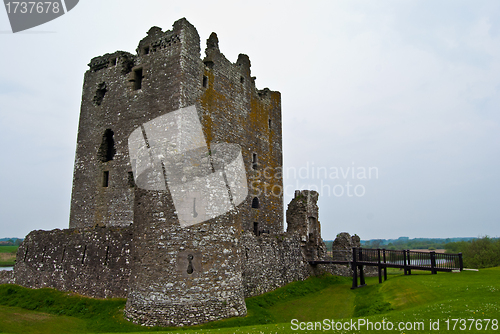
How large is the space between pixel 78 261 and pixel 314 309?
407 inches

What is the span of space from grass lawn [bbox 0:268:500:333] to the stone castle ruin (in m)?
0.61

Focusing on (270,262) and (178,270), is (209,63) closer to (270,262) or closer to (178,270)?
(178,270)

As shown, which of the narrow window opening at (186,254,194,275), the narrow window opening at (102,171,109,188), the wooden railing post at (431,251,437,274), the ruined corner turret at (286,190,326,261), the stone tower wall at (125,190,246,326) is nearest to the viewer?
the stone tower wall at (125,190,246,326)

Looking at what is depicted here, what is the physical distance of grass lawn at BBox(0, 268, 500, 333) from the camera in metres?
9.15

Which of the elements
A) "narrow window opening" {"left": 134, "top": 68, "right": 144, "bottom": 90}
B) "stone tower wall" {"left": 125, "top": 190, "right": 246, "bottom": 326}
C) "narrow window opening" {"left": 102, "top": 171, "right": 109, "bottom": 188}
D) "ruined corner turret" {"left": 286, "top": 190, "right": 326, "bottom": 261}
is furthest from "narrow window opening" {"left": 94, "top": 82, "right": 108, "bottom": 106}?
"ruined corner turret" {"left": 286, "top": 190, "right": 326, "bottom": 261}

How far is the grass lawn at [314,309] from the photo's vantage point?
915 centimetres

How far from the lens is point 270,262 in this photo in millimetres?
17656

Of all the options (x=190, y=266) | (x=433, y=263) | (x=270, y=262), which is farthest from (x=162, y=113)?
Answer: (x=433, y=263)

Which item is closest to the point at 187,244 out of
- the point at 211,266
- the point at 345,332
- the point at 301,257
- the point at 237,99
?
the point at 211,266

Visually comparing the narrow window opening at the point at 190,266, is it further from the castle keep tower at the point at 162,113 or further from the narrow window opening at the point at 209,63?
the narrow window opening at the point at 209,63

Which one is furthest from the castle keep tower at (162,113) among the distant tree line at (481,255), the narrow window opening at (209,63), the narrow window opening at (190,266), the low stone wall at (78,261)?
the distant tree line at (481,255)

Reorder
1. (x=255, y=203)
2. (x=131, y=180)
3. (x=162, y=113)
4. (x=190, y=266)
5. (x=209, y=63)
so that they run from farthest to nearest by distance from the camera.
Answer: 1. (x=255, y=203)
2. (x=131, y=180)
3. (x=209, y=63)
4. (x=162, y=113)
5. (x=190, y=266)

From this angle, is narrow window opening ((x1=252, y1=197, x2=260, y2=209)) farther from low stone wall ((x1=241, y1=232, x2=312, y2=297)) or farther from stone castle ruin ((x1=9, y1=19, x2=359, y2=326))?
low stone wall ((x1=241, y1=232, x2=312, y2=297))

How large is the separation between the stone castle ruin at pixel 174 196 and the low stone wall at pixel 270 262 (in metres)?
0.06
